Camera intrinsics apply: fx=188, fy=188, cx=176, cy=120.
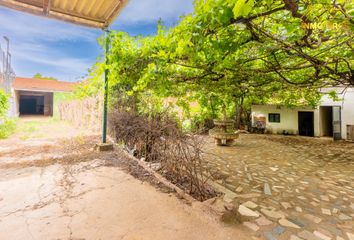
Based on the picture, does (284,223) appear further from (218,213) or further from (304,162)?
(304,162)

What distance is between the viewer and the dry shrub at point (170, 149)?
3.16 m

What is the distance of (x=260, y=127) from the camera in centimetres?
1398

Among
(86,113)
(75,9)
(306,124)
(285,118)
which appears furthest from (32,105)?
(306,124)

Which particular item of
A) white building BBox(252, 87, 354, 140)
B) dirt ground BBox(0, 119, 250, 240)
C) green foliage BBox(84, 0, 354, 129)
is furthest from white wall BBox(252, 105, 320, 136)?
dirt ground BBox(0, 119, 250, 240)

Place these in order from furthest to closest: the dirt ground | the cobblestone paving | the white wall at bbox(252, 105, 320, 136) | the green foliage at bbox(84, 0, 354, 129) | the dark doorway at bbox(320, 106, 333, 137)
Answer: the dark doorway at bbox(320, 106, 333, 137) < the white wall at bbox(252, 105, 320, 136) < the cobblestone paving < the dirt ground < the green foliage at bbox(84, 0, 354, 129)

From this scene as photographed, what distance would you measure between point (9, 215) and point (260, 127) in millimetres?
14250

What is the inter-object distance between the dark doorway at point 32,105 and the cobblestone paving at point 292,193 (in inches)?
1031

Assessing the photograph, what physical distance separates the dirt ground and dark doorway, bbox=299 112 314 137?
43.6 feet

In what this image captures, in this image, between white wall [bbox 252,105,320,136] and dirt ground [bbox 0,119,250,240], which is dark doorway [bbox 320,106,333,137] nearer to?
white wall [bbox 252,105,320,136]

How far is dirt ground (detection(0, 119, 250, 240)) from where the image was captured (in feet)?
7.39

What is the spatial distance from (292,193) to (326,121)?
12.6m

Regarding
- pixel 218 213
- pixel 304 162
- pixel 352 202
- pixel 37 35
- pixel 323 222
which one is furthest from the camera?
pixel 37 35

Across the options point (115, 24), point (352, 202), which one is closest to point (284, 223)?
point (352, 202)

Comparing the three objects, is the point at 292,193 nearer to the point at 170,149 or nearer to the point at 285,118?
the point at 170,149
